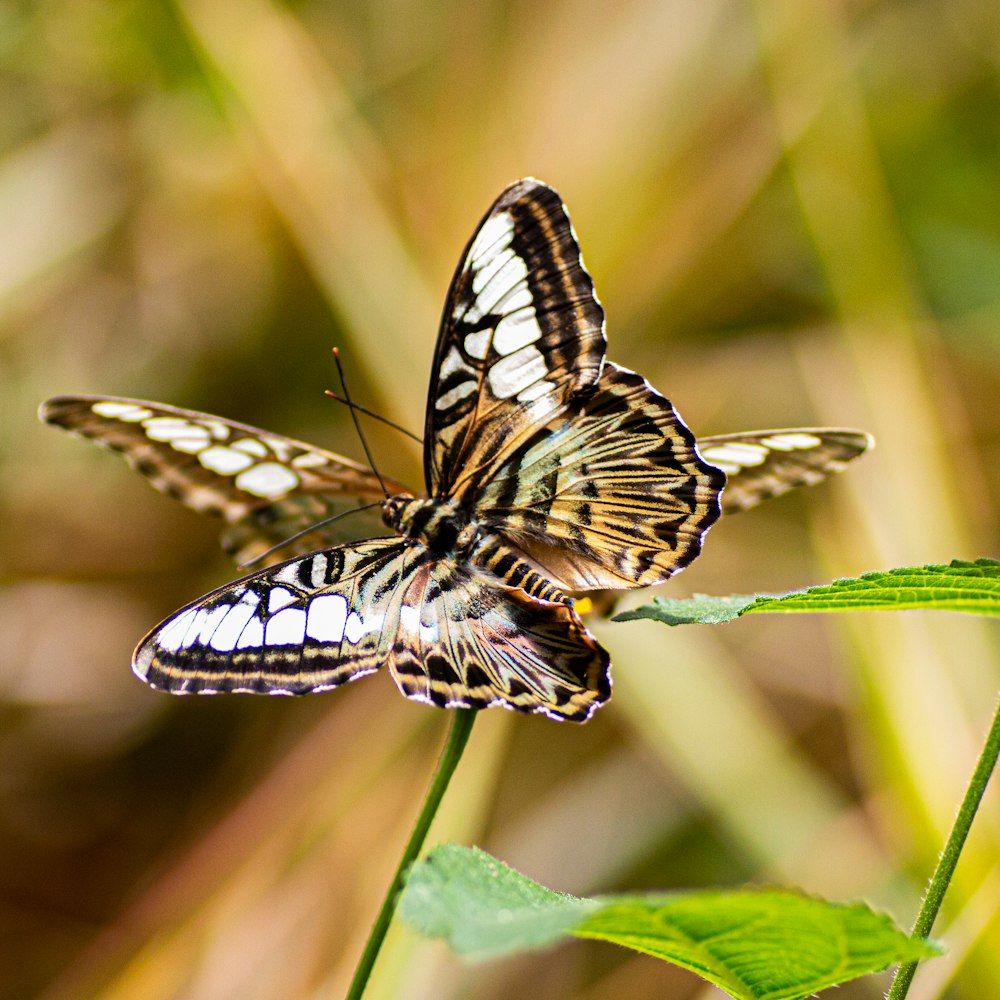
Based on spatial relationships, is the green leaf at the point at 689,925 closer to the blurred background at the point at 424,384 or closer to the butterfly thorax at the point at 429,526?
the butterfly thorax at the point at 429,526

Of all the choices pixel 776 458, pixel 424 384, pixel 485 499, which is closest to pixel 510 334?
pixel 485 499

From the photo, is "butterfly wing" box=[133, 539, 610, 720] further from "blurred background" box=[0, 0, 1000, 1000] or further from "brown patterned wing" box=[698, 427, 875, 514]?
"blurred background" box=[0, 0, 1000, 1000]

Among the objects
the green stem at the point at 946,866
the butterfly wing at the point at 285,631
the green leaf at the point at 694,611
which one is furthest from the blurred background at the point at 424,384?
the green stem at the point at 946,866

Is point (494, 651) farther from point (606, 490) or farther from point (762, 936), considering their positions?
point (762, 936)

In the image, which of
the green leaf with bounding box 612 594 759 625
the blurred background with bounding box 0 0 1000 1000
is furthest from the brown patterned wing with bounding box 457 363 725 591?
the blurred background with bounding box 0 0 1000 1000

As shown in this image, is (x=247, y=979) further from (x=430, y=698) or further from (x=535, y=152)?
(x=535, y=152)

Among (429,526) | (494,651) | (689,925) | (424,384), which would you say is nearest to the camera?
(689,925)
